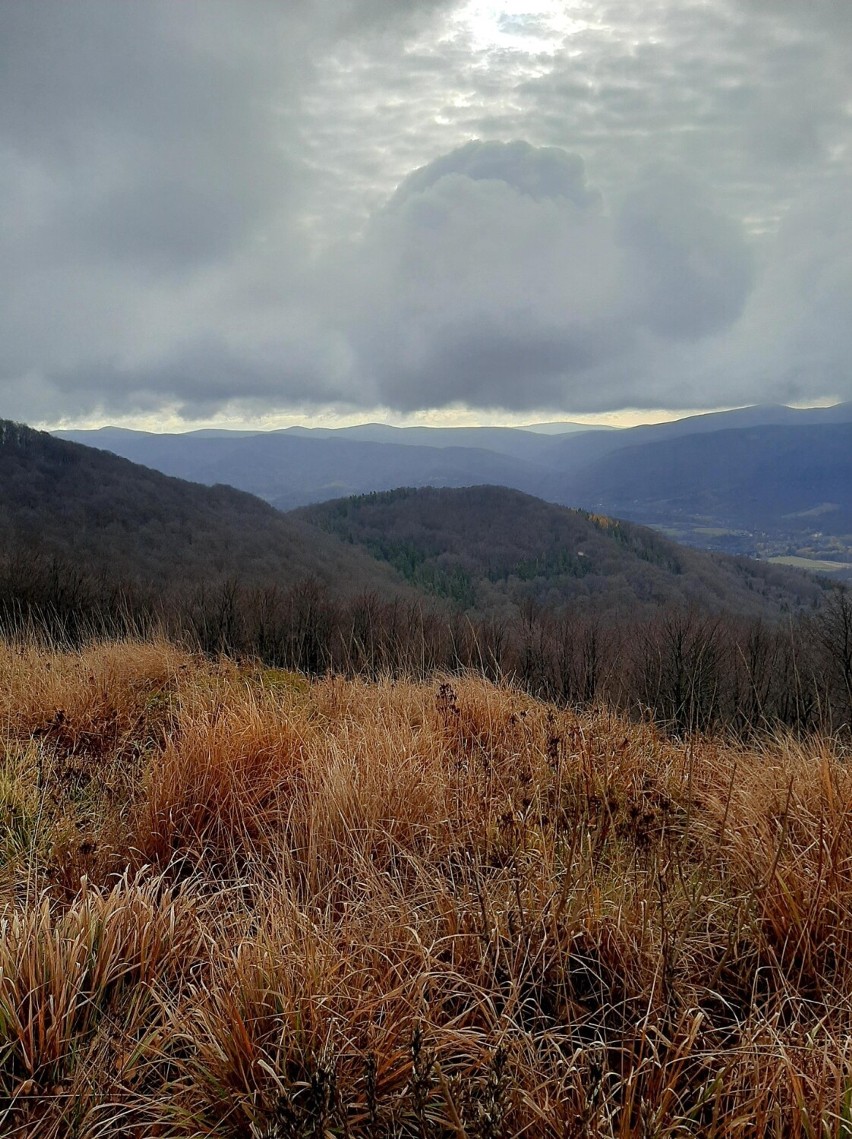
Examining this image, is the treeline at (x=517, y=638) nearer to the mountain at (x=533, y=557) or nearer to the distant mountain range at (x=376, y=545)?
the distant mountain range at (x=376, y=545)

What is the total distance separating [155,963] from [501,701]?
11.8 feet

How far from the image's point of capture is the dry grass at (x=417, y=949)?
1667 mm

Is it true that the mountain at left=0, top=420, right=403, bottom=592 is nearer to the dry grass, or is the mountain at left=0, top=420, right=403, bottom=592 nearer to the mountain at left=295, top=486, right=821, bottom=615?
the mountain at left=295, top=486, right=821, bottom=615

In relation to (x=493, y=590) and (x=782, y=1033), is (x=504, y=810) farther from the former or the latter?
(x=493, y=590)

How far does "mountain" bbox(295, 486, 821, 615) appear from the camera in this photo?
88500 millimetres

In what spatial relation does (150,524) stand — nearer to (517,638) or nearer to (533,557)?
→ (533,557)

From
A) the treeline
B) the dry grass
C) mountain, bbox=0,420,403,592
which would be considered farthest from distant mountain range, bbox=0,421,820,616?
the dry grass

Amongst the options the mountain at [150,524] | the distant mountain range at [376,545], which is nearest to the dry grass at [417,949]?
the mountain at [150,524]

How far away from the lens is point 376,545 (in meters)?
124

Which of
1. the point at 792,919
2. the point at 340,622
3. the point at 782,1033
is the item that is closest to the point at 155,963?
the point at 782,1033

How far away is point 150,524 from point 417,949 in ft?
306

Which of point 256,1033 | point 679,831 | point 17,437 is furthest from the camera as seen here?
point 17,437

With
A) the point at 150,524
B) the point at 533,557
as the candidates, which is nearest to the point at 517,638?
the point at 150,524

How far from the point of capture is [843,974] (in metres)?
2.19
